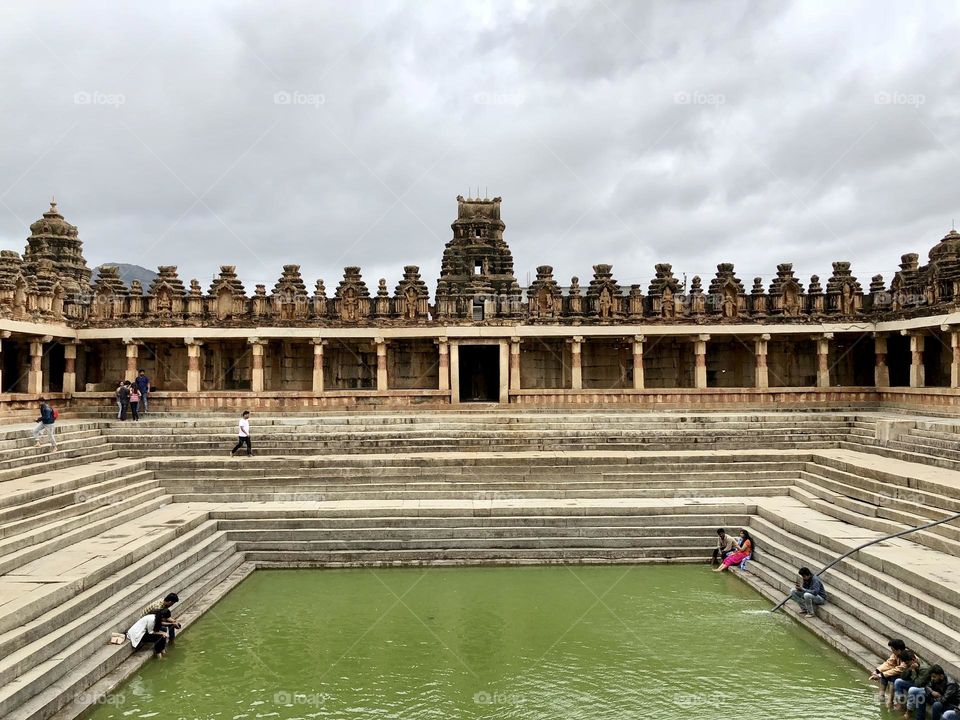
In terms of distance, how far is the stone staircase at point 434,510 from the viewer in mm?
8594

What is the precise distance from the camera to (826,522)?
12.6 m

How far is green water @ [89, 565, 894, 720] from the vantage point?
7402 millimetres

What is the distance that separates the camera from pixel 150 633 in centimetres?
867

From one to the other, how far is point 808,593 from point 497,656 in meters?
4.65

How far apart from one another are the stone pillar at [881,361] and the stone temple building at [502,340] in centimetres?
5

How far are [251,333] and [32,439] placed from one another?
26.1 feet

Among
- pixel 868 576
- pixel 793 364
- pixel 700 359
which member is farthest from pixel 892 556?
pixel 793 364

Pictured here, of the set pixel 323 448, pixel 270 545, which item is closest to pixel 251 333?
pixel 323 448

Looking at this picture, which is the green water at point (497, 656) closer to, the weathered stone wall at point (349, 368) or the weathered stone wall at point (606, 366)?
the weathered stone wall at point (349, 368)

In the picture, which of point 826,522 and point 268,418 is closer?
point 826,522

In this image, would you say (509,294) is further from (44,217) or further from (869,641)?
(44,217)

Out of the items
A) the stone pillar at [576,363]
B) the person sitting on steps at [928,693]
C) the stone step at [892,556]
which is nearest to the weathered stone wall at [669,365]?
the stone pillar at [576,363]

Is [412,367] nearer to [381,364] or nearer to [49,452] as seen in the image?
[381,364]

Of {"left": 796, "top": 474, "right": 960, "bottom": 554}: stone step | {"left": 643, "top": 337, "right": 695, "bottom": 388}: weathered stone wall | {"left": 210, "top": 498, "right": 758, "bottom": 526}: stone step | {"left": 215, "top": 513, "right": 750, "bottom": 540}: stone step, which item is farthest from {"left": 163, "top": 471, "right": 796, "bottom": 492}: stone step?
{"left": 643, "top": 337, "right": 695, "bottom": 388}: weathered stone wall
